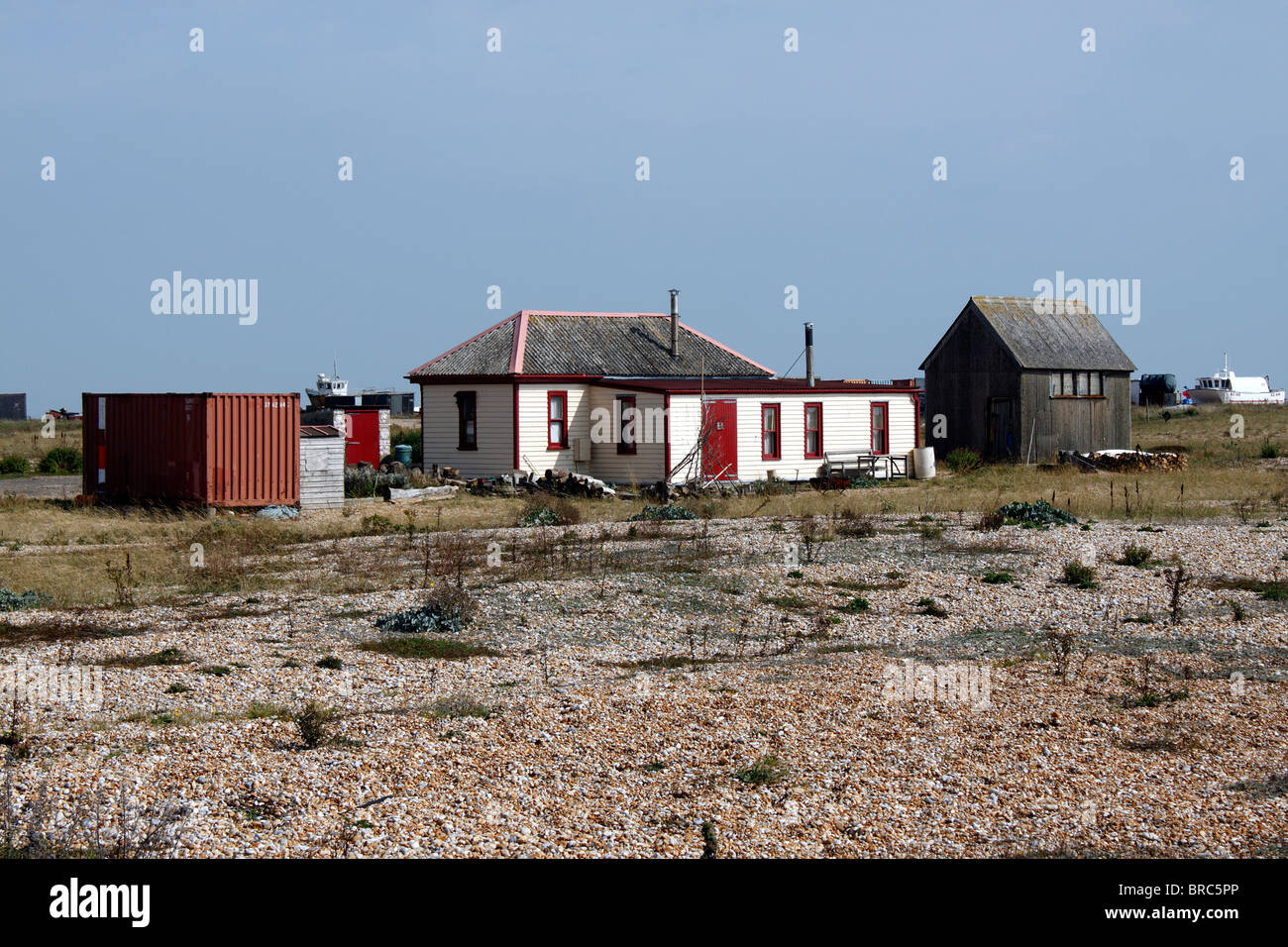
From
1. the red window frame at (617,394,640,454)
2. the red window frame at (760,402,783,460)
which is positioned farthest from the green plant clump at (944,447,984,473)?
the red window frame at (617,394,640,454)

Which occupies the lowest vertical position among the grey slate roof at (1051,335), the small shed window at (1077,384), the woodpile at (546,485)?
the woodpile at (546,485)

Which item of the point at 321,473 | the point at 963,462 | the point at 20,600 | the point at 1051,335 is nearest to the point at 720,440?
the point at 963,462

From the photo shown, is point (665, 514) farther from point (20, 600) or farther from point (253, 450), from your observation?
point (20, 600)

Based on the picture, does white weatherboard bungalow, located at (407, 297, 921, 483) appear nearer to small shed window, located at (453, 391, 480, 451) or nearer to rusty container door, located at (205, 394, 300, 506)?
small shed window, located at (453, 391, 480, 451)

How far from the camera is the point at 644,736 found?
32.6 ft

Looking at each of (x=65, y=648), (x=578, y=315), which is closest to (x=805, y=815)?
(x=65, y=648)

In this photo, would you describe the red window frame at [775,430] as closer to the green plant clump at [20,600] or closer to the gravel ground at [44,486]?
the gravel ground at [44,486]

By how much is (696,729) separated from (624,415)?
24343 millimetres

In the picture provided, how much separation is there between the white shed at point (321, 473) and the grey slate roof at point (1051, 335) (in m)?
22.5

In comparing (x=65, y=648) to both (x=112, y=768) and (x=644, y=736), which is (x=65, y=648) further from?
(x=644, y=736)

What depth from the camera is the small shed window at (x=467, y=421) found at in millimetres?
35375

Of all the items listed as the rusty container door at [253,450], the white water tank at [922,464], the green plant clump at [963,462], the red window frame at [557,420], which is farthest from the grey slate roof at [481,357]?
the green plant clump at [963,462]

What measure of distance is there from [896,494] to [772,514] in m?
6.07

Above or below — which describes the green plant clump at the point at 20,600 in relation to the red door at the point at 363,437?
below
